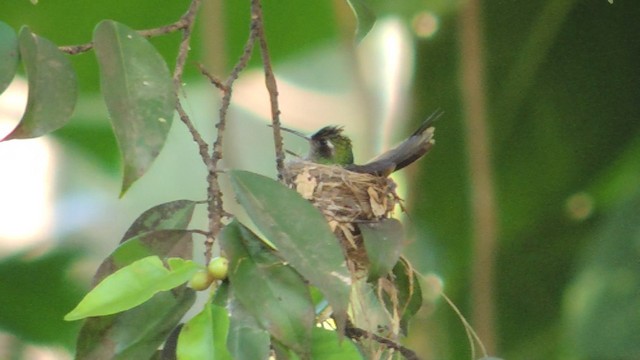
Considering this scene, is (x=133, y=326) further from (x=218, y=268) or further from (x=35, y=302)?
(x=35, y=302)

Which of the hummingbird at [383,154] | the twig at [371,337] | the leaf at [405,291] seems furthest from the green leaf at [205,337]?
the hummingbird at [383,154]

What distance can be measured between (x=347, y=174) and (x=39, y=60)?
0.79 m

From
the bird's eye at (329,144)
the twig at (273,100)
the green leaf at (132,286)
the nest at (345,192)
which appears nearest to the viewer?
the green leaf at (132,286)

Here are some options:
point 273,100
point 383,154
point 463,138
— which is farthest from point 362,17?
point 463,138

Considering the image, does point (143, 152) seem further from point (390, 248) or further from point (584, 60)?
point (584, 60)

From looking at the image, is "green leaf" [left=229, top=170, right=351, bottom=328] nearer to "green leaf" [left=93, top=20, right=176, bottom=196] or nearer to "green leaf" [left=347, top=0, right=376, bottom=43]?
"green leaf" [left=93, top=20, right=176, bottom=196]

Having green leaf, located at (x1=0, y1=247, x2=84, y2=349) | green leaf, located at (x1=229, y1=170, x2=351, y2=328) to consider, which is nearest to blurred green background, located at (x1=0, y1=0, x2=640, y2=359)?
green leaf, located at (x1=0, y1=247, x2=84, y2=349)

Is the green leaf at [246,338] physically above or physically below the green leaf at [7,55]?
below

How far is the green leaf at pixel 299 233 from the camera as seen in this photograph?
2.41 feet

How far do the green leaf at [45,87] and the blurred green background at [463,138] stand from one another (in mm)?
1427

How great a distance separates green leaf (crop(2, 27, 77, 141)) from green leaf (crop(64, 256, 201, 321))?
138 mm

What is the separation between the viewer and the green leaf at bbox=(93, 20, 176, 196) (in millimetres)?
714

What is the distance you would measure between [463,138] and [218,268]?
5.27ft

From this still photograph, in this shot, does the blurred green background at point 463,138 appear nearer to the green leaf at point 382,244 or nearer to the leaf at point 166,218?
the green leaf at point 382,244
